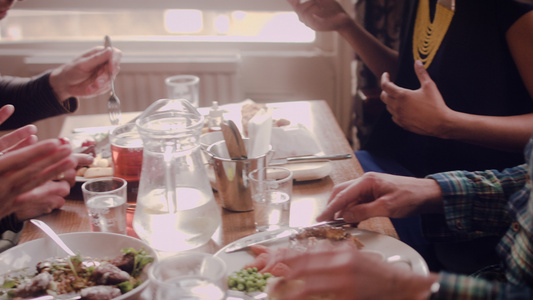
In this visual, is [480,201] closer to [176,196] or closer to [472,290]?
[472,290]

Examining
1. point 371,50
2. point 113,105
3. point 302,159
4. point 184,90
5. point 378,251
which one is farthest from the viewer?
point 371,50

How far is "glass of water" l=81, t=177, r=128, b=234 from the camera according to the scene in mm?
929

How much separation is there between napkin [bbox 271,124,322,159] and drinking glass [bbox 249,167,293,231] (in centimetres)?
28

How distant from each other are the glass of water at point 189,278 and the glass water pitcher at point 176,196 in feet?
0.72

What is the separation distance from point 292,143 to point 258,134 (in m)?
0.32

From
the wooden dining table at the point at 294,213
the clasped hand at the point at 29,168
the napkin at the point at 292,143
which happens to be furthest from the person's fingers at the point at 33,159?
the napkin at the point at 292,143

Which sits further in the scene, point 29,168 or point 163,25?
point 163,25

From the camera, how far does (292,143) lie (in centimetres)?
131

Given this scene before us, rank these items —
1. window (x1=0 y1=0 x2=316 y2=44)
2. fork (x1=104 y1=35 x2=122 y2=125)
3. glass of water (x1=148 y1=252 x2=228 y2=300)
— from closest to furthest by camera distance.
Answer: glass of water (x1=148 y1=252 x2=228 y2=300)
fork (x1=104 y1=35 x2=122 y2=125)
window (x1=0 y1=0 x2=316 y2=44)

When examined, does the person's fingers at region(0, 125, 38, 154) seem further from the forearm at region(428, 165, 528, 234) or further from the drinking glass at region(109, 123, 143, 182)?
the forearm at region(428, 165, 528, 234)

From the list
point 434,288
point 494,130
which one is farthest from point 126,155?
point 494,130

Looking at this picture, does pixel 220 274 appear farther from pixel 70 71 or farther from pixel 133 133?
pixel 70 71

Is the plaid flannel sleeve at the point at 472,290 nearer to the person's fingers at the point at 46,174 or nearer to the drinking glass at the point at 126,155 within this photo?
the person's fingers at the point at 46,174

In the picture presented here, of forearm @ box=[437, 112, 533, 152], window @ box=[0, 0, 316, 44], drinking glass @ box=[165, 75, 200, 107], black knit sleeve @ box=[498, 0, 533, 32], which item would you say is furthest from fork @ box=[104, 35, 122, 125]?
window @ box=[0, 0, 316, 44]
